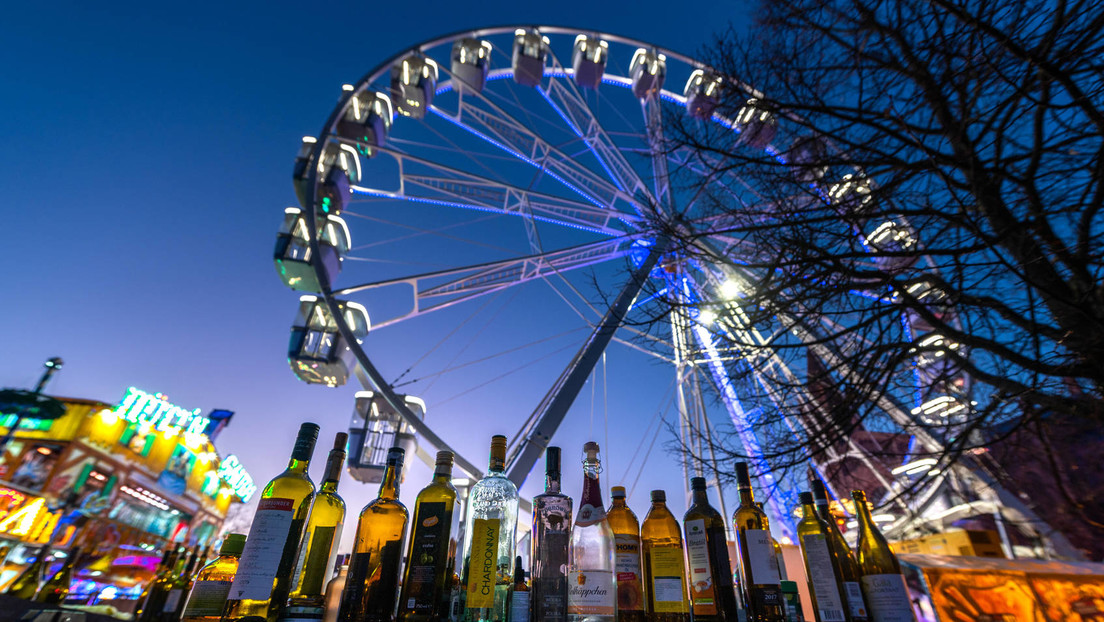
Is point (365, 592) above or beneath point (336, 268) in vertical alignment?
beneath

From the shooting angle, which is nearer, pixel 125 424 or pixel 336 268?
pixel 336 268

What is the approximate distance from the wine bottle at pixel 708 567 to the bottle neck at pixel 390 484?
116 cm

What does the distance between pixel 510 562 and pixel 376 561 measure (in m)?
0.47

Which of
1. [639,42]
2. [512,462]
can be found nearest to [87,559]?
[512,462]

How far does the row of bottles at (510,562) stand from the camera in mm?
1652

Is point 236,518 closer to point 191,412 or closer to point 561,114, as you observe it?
point 191,412

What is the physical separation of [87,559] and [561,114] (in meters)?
16.5

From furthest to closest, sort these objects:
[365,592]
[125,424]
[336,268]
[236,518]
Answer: [236,518] → [125,424] → [336,268] → [365,592]

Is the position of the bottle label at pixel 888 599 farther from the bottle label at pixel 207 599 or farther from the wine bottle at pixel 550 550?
the bottle label at pixel 207 599

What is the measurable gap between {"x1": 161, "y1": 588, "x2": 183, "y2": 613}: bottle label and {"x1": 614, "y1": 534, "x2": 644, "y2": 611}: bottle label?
108 inches

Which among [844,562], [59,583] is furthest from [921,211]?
[59,583]

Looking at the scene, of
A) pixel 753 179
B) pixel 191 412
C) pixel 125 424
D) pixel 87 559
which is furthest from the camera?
pixel 191 412

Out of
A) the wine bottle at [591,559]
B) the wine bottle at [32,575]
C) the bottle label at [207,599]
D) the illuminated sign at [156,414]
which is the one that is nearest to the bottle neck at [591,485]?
the wine bottle at [591,559]

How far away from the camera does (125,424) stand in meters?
14.2
